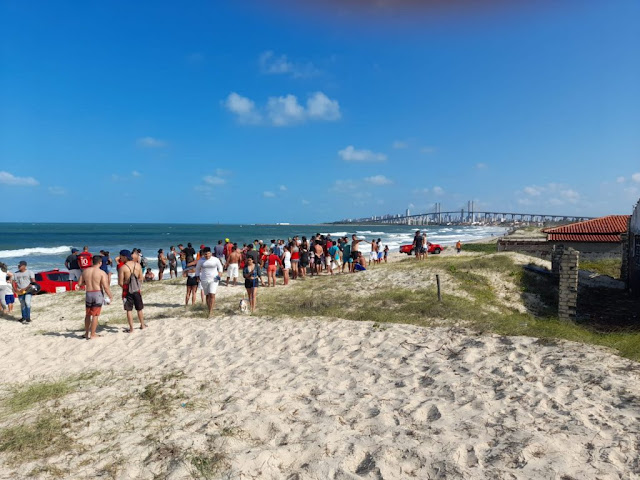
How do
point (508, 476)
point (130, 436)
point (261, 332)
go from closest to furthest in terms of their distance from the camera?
1. point (508, 476)
2. point (130, 436)
3. point (261, 332)

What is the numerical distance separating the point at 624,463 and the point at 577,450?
36cm

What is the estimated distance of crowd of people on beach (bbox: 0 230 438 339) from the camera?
27.8 feet

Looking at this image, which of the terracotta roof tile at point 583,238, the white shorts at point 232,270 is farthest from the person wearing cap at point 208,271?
the terracotta roof tile at point 583,238

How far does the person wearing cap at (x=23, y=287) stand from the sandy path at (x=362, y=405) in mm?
3393

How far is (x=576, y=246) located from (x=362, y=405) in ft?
70.5

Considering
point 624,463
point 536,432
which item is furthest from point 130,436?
point 624,463

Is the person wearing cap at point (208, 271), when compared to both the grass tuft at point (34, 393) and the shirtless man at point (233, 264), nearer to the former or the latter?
the grass tuft at point (34, 393)

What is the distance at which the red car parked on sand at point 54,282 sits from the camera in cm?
1693

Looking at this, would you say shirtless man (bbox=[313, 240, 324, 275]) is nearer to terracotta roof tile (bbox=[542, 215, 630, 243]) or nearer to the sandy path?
the sandy path

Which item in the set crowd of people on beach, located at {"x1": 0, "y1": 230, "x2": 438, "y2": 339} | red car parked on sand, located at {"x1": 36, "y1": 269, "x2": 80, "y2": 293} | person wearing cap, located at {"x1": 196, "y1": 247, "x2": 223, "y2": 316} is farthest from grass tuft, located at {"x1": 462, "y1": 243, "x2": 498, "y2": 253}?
red car parked on sand, located at {"x1": 36, "y1": 269, "x2": 80, "y2": 293}

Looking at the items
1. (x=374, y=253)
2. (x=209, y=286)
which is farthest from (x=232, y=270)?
(x=374, y=253)

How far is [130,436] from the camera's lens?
4531 mm

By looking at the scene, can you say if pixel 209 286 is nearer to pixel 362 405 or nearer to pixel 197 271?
pixel 197 271

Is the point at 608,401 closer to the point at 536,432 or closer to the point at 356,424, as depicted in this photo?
the point at 536,432
